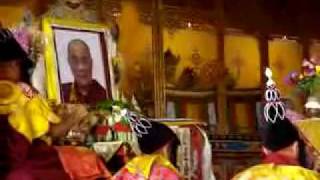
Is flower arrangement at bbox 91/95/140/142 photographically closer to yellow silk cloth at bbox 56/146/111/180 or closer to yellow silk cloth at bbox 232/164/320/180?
yellow silk cloth at bbox 56/146/111/180

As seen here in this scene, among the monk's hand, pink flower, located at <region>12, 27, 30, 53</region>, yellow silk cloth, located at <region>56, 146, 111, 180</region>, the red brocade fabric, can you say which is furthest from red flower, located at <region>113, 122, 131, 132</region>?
the red brocade fabric

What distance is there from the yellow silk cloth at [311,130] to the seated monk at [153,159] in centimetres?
60

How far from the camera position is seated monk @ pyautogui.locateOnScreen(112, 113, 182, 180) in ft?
12.4

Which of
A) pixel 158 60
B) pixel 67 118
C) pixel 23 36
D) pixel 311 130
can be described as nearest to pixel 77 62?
pixel 23 36

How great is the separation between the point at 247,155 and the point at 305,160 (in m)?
2.12

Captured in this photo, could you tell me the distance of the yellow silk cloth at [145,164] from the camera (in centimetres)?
377

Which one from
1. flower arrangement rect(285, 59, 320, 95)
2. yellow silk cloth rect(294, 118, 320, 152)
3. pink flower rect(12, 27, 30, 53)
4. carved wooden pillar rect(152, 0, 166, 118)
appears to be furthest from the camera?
carved wooden pillar rect(152, 0, 166, 118)

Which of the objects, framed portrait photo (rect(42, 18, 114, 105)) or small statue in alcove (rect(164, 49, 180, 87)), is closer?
framed portrait photo (rect(42, 18, 114, 105))

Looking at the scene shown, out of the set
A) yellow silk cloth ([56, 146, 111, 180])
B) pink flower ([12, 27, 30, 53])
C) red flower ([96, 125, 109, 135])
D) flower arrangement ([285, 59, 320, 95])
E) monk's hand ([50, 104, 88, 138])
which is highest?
pink flower ([12, 27, 30, 53])

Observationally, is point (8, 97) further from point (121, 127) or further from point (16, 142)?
point (121, 127)

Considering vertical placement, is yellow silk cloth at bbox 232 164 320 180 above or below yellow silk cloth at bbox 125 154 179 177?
above

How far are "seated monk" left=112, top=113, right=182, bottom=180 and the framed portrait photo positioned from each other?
953 millimetres

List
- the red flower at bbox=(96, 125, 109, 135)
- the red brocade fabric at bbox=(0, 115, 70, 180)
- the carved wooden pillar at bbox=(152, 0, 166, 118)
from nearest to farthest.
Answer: the red brocade fabric at bbox=(0, 115, 70, 180), the red flower at bbox=(96, 125, 109, 135), the carved wooden pillar at bbox=(152, 0, 166, 118)

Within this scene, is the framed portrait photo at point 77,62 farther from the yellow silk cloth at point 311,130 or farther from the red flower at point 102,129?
the yellow silk cloth at point 311,130
